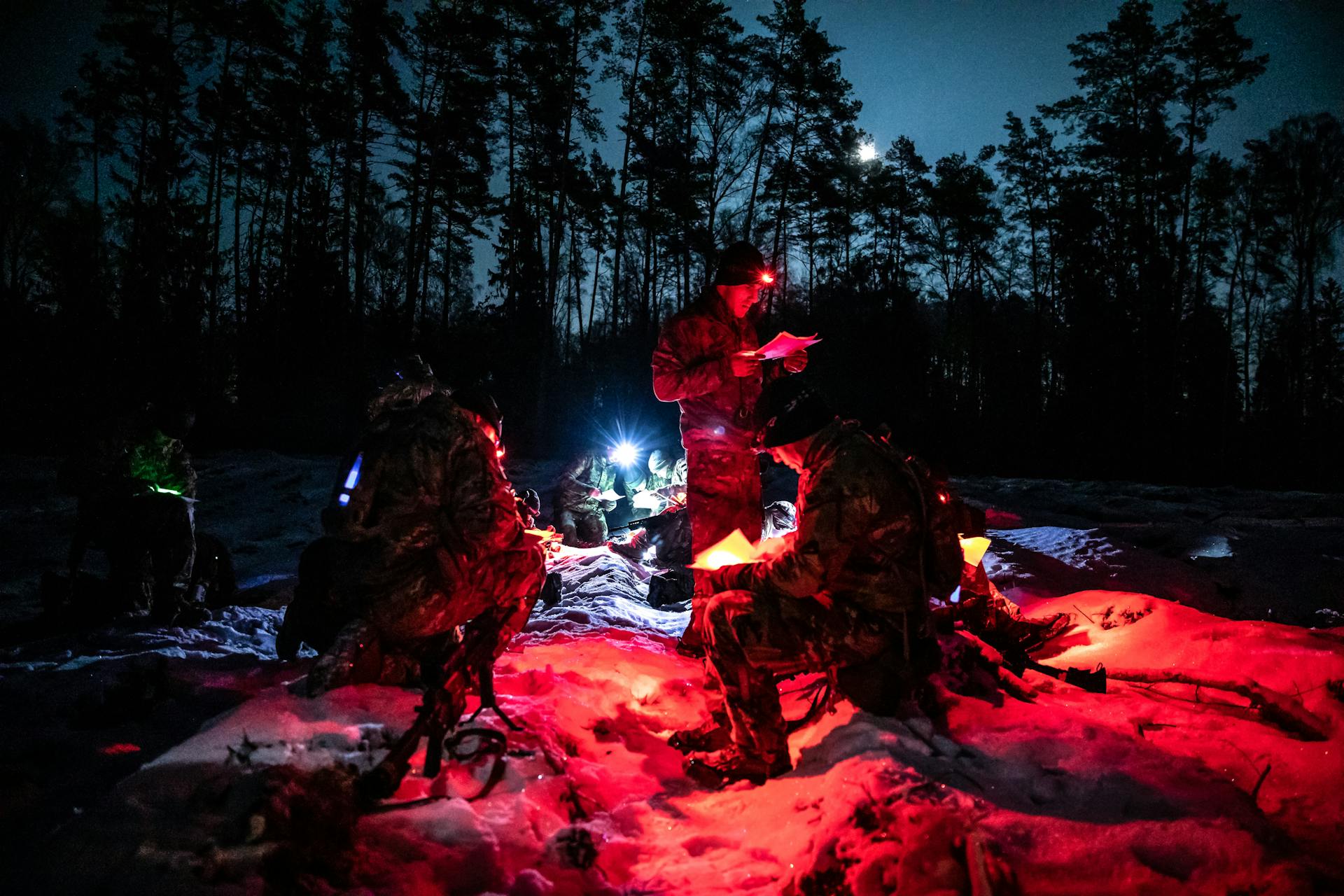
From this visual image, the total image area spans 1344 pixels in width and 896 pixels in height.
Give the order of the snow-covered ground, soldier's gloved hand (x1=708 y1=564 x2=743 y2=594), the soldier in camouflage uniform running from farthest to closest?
1. the soldier in camouflage uniform
2. soldier's gloved hand (x1=708 y1=564 x2=743 y2=594)
3. the snow-covered ground

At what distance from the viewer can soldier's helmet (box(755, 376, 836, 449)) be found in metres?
3.33

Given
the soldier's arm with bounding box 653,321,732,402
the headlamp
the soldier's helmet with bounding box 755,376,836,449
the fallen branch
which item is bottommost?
the fallen branch

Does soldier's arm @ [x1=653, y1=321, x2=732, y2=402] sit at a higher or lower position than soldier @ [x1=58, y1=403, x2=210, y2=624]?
higher

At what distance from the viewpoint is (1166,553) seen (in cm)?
730

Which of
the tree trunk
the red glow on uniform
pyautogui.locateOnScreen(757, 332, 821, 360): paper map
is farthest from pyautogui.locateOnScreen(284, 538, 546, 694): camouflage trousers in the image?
the tree trunk

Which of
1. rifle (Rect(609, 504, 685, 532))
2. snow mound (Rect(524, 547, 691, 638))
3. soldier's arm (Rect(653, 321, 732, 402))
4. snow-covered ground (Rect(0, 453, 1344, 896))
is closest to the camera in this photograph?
snow-covered ground (Rect(0, 453, 1344, 896))

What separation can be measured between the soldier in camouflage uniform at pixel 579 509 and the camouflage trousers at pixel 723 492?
434cm

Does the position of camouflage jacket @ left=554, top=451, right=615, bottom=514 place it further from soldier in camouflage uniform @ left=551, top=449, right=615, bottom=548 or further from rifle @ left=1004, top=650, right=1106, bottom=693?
rifle @ left=1004, top=650, right=1106, bottom=693

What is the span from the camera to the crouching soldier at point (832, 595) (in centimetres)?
291

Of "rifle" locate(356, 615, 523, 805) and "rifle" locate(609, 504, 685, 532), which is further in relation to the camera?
"rifle" locate(609, 504, 685, 532)

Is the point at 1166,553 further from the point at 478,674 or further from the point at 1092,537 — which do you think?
the point at 478,674

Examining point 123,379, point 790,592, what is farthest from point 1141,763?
point 123,379

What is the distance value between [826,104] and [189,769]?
2468 centimetres

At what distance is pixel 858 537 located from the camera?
2902 millimetres
